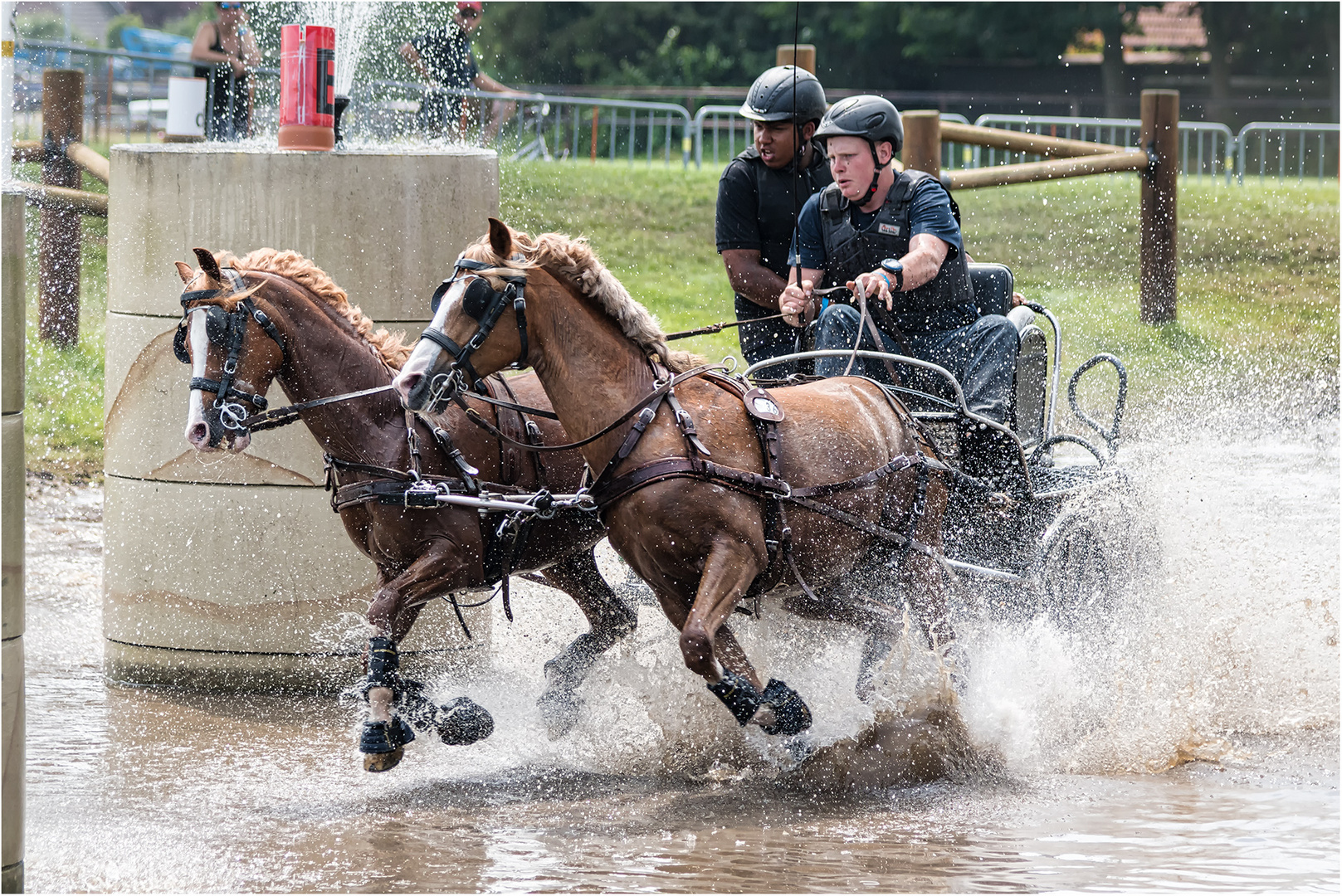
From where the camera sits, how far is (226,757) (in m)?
5.86

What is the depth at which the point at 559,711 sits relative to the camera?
6008 millimetres

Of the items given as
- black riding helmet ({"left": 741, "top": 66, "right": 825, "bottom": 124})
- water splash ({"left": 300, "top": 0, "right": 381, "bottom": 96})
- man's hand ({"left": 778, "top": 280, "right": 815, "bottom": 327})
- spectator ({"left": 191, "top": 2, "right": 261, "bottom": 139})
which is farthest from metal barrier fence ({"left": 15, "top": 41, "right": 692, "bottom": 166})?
man's hand ({"left": 778, "top": 280, "right": 815, "bottom": 327})

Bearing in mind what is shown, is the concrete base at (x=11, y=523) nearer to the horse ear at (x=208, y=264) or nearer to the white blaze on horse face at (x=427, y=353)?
the white blaze on horse face at (x=427, y=353)

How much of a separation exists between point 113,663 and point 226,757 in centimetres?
140

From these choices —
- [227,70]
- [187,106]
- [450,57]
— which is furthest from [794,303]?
[450,57]

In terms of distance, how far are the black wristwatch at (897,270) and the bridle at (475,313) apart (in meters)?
1.48

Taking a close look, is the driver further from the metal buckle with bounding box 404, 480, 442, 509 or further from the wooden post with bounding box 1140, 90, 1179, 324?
the wooden post with bounding box 1140, 90, 1179, 324

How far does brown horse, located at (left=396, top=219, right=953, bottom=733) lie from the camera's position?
470 cm

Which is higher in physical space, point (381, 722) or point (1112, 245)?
point (1112, 245)

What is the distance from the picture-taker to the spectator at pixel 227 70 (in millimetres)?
11328

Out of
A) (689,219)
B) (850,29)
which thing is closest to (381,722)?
(689,219)

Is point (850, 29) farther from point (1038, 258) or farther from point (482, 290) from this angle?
point (482, 290)

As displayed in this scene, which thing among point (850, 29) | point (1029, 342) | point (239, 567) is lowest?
point (239, 567)

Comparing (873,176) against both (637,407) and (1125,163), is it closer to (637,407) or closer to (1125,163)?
(637,407)
